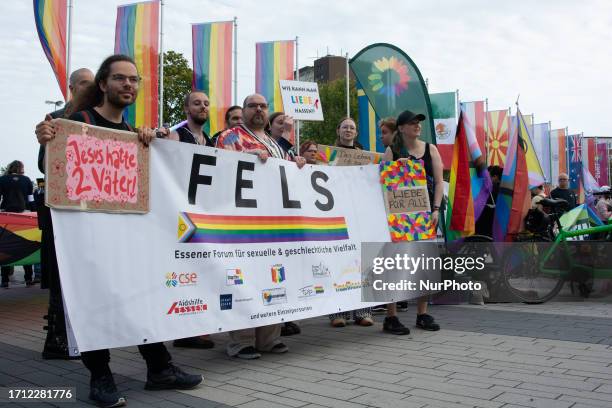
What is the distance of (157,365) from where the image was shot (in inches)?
145

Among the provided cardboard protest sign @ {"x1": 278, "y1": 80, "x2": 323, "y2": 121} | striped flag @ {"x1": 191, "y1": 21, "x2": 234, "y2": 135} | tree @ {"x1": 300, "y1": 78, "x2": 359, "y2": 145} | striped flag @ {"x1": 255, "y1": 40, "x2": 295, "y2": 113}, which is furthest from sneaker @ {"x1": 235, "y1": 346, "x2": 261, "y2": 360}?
tree @ {"x1": 300, "y1": 78, "x2": 359, "y2": 145}

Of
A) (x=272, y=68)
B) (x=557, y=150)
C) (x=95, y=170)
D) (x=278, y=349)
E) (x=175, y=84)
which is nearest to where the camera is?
(x=95, y=170)

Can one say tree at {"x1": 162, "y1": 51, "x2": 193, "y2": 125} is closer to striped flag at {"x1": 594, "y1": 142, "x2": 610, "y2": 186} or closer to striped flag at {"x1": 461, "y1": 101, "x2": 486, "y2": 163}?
striped flag at {"x1": 461, "y1": 101, "x2": 486, "y2": 163}

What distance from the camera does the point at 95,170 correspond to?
3436 millimetres

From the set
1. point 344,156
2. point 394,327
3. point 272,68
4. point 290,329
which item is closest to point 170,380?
point 290,329

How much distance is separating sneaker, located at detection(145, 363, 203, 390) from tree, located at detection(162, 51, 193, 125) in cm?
2629

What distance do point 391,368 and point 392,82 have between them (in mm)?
4765

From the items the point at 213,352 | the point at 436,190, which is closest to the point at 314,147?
the point at 436,190

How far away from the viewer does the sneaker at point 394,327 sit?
547 cm

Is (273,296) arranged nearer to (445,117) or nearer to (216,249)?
(216,249)

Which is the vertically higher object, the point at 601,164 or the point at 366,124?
the point at 601,164

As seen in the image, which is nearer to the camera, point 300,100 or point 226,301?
point 226,301

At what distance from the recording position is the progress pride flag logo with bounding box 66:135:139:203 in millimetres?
3316

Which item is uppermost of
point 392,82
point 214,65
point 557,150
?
point 214,65
